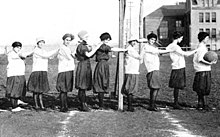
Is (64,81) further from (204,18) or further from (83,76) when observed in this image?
(204,18)

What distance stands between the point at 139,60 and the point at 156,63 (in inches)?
17.5

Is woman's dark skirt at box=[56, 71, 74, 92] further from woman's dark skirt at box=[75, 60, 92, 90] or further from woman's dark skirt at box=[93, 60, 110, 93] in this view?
woman's dark skirt at box=[93, 60, 110, 93]

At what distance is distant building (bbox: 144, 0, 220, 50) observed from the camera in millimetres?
62750

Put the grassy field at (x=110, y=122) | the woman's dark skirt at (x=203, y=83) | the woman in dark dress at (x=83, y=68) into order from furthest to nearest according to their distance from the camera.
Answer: the woman's dark skirt at (x=203, y=83)
the woman in dark dress at (x=83, y=68)
the grassy field at (x=110, y=122)

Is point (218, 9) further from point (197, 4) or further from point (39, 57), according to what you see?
point (39, 57)

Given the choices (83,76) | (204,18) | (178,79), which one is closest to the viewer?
(83,76)

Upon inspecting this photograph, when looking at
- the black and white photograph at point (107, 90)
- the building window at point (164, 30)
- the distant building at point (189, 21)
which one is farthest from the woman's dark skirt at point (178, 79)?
the building window at point (164, 30)

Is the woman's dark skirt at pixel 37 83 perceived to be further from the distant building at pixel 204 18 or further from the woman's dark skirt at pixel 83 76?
the distant building at pixel 204 18

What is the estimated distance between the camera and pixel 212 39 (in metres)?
60.9

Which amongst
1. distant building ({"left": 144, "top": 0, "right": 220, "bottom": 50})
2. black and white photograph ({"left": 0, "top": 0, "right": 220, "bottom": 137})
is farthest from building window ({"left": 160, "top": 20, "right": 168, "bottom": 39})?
black and white photograph ({"left": 0, "top": 0, "right": 220, "bottom": 137})

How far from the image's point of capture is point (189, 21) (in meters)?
65.2

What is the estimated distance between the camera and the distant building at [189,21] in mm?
62750

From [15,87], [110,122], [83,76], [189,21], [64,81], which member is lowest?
[110,122]

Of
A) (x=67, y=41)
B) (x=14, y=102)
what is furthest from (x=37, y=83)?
(x=67, y=41)
